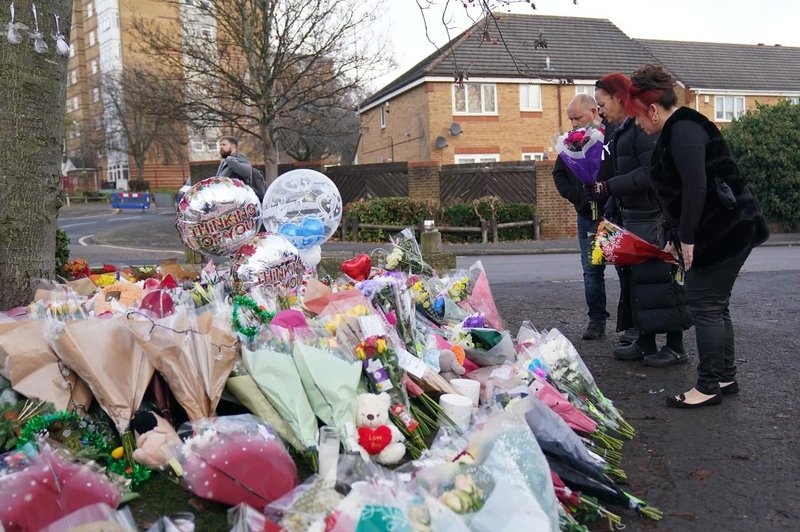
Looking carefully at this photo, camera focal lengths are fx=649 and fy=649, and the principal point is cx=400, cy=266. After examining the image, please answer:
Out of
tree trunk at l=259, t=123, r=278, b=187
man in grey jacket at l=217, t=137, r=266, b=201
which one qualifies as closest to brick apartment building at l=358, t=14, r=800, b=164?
tree trunk at l=259, t=123, r=278, b=187

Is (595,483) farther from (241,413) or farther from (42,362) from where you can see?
(42,362)

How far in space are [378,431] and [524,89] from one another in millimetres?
25923

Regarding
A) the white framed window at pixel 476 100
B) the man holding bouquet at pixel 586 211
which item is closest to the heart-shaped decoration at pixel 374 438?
the man holding bouquet at pixel 586 211

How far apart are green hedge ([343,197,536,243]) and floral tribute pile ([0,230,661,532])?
1471 centimetres

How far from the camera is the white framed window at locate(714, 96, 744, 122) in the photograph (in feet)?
101

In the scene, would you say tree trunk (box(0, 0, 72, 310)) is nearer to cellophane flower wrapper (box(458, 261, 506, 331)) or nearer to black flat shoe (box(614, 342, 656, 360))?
cellophane flower wrapper (box(458, 261, 506, 331))

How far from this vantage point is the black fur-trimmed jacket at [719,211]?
143 inches

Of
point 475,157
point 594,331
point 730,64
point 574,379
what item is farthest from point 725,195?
point 730,64

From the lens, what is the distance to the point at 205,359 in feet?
9.22

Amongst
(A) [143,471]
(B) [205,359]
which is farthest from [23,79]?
(A) [143,471]

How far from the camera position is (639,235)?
4781 mm

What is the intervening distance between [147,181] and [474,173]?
127 ft

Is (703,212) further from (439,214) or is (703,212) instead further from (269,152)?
(269,152)

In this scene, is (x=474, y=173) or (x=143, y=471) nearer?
(x=143, y=471)
